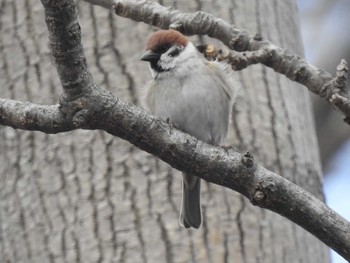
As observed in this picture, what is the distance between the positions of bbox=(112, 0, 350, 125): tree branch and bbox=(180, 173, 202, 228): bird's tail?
51 centimetres

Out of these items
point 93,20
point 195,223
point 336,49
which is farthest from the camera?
point 336,49

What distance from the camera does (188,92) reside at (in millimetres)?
2756

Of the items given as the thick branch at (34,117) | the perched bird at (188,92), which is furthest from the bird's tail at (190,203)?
the thick branch at (34,117)

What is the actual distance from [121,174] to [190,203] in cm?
29

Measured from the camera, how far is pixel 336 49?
4.66m

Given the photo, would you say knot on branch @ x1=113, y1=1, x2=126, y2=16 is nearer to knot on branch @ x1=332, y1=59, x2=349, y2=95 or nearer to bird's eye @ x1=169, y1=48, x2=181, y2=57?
bird's eye @ x1=169, y1=48, x2=181, y2=57

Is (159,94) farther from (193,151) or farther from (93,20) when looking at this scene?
(193,151)

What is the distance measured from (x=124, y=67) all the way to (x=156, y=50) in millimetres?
199

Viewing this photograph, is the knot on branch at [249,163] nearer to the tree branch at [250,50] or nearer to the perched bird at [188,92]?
the tree branch at [250,50]

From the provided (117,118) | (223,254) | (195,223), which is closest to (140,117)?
(117,118)

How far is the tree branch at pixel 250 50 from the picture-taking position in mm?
2199

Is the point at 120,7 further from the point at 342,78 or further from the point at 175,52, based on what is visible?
the point at 342,78

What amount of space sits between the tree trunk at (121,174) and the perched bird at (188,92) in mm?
132

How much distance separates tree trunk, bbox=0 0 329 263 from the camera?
2.81m
